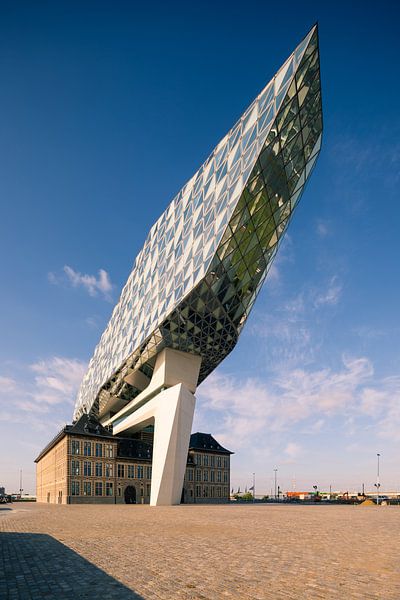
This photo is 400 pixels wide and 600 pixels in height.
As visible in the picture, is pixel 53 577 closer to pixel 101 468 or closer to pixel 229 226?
pixel 229 226

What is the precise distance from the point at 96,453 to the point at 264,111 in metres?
49.6

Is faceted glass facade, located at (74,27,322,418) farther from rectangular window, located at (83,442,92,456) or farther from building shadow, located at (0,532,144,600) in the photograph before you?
building shadow, located at (0,532,144,600)

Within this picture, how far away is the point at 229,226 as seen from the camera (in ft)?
123

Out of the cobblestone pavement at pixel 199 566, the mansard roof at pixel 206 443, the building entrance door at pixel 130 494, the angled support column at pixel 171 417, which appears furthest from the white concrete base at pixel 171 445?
the mansard roof at pixel 206 443

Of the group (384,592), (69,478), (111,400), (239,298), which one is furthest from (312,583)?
(111,400)

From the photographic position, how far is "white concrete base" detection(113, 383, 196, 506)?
144ft

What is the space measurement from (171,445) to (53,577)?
3463 cm

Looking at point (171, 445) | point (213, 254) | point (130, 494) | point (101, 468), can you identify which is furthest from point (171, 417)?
point (130, 494)

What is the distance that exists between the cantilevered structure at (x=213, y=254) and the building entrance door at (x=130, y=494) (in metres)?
13.7

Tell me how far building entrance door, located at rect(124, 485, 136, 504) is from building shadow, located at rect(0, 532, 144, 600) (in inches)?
2100

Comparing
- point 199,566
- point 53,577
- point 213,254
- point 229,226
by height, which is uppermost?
point 229,226

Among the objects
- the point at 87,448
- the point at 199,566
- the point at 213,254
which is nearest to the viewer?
the point at 199,566

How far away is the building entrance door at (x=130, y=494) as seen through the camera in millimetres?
64312

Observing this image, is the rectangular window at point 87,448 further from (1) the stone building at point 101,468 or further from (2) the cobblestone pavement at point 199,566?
(2) the cobblestone pavement at point 199,566
